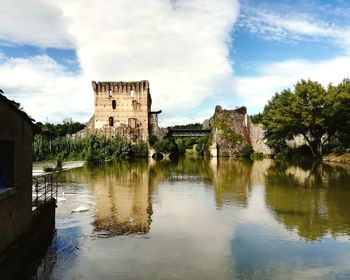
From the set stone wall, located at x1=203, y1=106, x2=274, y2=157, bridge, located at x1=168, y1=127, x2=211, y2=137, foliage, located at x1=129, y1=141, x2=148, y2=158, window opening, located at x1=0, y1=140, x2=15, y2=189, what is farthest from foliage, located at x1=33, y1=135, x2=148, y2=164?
window opening, located at x1=0, y1=140, x2=15, y2=189

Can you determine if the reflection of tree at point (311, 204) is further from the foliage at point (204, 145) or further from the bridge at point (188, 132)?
the bridge at point (188, 132)

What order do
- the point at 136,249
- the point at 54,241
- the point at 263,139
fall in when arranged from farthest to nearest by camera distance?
the point at 263,139
the point at 54,241
the point at 136,249

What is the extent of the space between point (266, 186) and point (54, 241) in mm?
14088

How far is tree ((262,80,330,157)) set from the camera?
43125 mm

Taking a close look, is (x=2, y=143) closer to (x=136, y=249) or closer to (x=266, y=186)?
(x=136, y=249)

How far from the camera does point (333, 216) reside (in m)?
14.1

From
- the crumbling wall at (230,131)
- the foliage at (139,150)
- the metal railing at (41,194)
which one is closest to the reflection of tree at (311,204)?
the metal railing at (41,194)

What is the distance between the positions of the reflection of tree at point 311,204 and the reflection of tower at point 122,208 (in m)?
4.74

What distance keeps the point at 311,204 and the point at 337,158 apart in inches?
1152

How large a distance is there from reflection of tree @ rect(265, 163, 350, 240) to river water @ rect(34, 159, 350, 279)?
0.11 feet

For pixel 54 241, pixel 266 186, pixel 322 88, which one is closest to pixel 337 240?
pixel 54 241

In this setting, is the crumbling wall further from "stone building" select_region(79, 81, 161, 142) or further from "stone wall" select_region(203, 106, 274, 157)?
"stone building" select_region(79, 81, 161, 142)

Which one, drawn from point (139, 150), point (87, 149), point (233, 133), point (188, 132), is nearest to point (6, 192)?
point (87, 149)

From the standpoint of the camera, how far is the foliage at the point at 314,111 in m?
42.8
